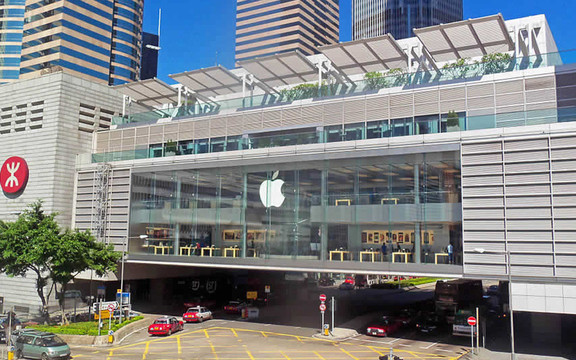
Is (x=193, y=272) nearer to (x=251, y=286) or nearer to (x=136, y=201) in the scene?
(x=251, y=286)

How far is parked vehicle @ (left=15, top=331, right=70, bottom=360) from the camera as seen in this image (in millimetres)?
29656

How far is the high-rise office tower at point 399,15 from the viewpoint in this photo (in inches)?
6914

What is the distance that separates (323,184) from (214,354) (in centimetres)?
1479

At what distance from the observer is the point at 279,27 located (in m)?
150

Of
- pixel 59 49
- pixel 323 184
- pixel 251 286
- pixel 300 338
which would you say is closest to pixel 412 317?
pixel 300 338

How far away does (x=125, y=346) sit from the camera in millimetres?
35938

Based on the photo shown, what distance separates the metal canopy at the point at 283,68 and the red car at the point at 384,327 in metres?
23.8

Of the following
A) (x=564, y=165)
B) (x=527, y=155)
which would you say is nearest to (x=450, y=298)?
(x=527, y=155)

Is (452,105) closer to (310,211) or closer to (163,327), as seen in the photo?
(310,211)

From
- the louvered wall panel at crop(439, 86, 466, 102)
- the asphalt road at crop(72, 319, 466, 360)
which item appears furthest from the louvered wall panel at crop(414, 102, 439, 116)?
the asphalt road at crop(72, 319, 466, 360)

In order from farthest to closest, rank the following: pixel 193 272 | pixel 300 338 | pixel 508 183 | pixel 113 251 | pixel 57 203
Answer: pixel 193 272 < pixel 57 203 < pixel 113 251 < pixel 300 338 < pixel 508 183

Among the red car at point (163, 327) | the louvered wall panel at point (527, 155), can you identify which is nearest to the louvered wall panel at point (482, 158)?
the louvered wall panel at point (527, 155)

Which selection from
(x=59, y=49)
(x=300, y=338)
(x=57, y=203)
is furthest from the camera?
(x=59, y=49)

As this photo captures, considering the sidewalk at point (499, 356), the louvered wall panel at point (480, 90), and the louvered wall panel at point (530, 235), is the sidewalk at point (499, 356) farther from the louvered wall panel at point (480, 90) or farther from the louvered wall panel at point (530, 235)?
the louvered wall panel at point (480, 90)
